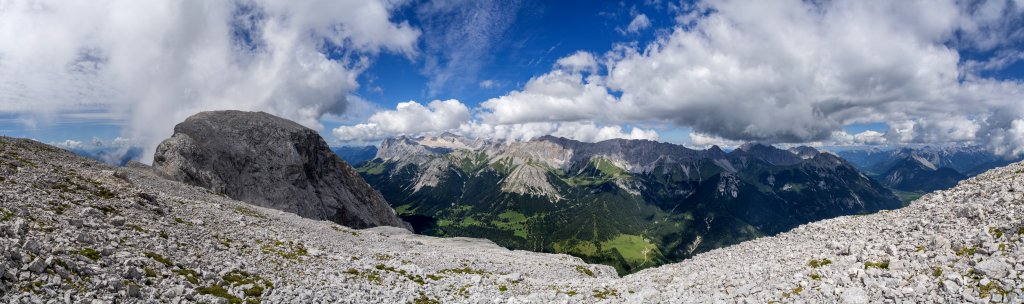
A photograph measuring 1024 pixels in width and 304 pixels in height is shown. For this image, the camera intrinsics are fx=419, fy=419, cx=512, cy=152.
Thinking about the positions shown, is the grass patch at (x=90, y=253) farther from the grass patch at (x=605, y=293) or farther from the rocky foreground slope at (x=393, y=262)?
the grass patch at (x=605, y=293)

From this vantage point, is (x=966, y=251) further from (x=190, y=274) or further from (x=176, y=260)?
(x=176, y=260)

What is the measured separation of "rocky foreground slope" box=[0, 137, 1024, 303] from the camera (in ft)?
61.5

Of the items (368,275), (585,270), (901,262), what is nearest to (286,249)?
(368,275)

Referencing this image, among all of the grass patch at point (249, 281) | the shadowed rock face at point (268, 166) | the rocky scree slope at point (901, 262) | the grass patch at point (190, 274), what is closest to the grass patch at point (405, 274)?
the grass patch at point (249, 281)

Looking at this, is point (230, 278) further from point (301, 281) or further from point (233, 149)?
point (233, 149)

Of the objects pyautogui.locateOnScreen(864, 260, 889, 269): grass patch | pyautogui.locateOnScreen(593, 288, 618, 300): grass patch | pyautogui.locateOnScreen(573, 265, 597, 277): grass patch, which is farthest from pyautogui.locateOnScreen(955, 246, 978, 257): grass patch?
pyautogui.locateOnScreen(573, 265, 597, 277): grass patch

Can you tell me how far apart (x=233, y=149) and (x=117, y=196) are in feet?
335

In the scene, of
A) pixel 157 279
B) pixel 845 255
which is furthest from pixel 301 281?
pixel 845 255

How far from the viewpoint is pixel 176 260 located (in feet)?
83.1

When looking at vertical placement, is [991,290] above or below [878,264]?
below

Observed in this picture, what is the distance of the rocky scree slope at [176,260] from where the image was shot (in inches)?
733

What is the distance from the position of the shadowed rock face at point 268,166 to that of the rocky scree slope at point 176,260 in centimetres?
6268

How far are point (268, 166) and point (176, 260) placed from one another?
121 meters

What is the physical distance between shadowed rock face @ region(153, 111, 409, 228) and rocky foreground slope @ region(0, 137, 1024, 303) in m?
79.0
